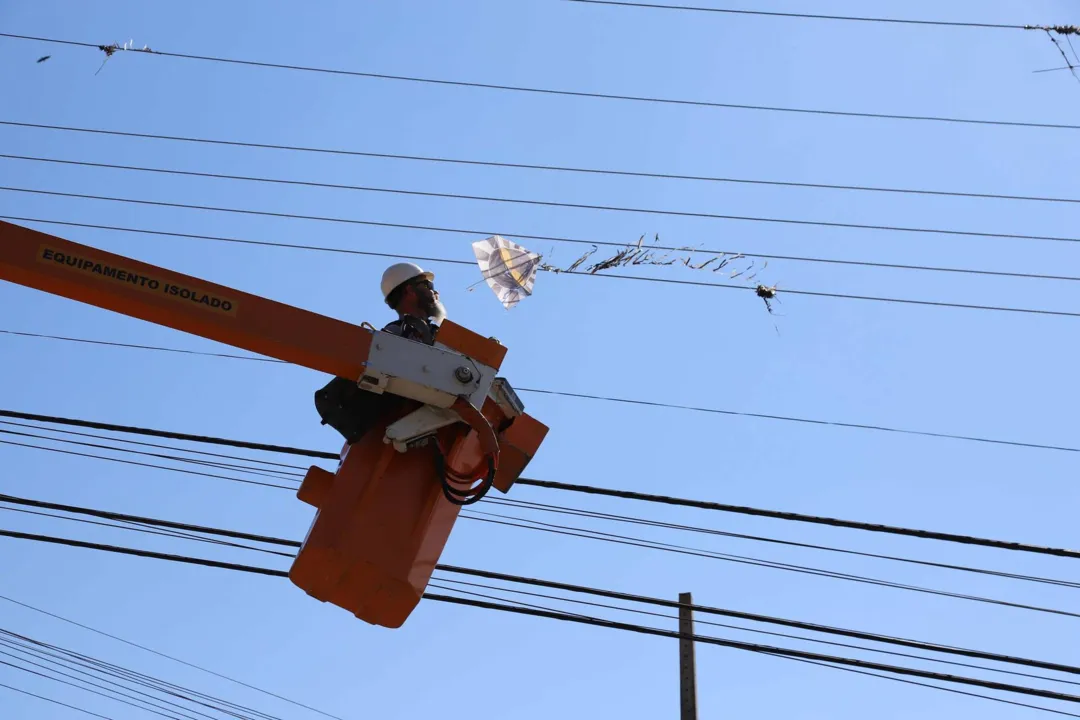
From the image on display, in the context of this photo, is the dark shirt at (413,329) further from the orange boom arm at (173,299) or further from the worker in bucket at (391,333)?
the orange boom arm at (173,299)

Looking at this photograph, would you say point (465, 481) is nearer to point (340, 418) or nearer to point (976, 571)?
point (340, 418)

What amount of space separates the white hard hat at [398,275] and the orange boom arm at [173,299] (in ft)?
2.21

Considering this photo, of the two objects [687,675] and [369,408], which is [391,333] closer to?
[369,408]

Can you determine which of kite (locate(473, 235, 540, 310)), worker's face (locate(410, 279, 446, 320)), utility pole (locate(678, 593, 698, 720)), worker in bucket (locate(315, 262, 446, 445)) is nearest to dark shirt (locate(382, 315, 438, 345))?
worker in bucket (locate(315, 262, 446, 445))

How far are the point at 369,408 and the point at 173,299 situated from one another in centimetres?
91

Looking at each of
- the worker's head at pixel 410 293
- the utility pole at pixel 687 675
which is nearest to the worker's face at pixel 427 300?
the worker's head at pixel 410 293

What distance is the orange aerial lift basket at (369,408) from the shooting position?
473cm

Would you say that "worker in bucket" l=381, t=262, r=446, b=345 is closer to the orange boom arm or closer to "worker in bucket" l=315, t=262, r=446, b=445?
"worker in bucket" l=315, t=262, r=446, b=445

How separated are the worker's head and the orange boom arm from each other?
0.65 metres

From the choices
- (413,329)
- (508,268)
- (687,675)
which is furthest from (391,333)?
(687,675)

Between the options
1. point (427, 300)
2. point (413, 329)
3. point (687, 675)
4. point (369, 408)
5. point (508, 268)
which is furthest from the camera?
point (687, 675)

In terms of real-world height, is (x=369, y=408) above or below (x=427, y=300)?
below

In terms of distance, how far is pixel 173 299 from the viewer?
4965 mm

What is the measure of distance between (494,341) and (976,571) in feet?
14.6
